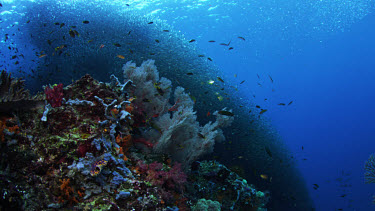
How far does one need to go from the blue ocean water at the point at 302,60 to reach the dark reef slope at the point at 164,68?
37 cm

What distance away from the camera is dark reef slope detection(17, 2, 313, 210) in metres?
11.2

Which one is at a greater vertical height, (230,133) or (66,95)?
(230,133)

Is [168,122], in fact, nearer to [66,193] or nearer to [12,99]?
[66,193]

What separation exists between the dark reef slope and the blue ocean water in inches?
14.5

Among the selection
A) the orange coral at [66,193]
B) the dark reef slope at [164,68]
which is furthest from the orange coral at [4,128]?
the dark reef slope at [164,68]

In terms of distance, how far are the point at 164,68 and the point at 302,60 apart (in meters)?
86.2

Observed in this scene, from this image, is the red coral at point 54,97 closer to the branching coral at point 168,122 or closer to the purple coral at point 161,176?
the purple coral at point 161,176

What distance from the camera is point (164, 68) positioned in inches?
458

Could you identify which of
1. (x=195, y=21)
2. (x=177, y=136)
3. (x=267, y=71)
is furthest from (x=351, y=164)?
(x=177, y=136)

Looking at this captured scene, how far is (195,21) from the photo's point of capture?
136 feet

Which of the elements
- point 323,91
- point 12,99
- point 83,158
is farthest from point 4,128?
point 323,91

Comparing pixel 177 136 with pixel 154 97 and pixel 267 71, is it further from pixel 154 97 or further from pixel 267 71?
pixel 267 71

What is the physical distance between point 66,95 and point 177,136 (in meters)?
2.58

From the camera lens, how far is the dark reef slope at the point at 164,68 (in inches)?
440
